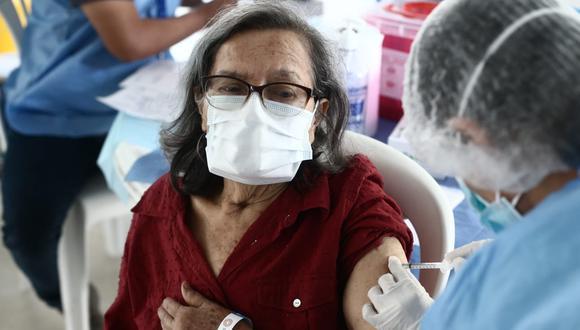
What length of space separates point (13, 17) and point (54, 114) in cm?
45

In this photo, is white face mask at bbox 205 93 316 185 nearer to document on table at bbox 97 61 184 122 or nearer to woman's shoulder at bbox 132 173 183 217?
woman's shoulder at bbox 132 173 183 217

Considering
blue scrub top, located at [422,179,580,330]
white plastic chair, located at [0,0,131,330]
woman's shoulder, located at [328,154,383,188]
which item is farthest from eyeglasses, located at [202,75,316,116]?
white plastic chair, located at [0,0,131,330]

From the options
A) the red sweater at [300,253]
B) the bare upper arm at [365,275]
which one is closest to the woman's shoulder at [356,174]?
the red sweater at [300,253]

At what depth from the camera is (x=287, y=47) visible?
4.37ft

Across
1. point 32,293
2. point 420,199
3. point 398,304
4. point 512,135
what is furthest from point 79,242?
point 512,135

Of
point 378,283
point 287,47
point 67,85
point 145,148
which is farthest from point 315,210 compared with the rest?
point 67,85

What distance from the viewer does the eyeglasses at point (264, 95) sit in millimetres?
1306

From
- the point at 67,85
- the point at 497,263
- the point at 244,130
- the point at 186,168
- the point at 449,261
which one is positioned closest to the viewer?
the point at 497,263

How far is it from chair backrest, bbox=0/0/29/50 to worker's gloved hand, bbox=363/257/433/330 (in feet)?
5.87

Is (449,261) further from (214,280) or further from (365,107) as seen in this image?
(365,107)

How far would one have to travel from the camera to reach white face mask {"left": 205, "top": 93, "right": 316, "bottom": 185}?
4.18 feet

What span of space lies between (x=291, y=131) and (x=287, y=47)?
0.18 m

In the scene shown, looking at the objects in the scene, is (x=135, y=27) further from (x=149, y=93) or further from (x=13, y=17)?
(x=13, y=17)

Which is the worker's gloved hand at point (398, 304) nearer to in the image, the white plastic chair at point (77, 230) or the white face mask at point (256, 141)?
the white face mask at point (256, 141)
